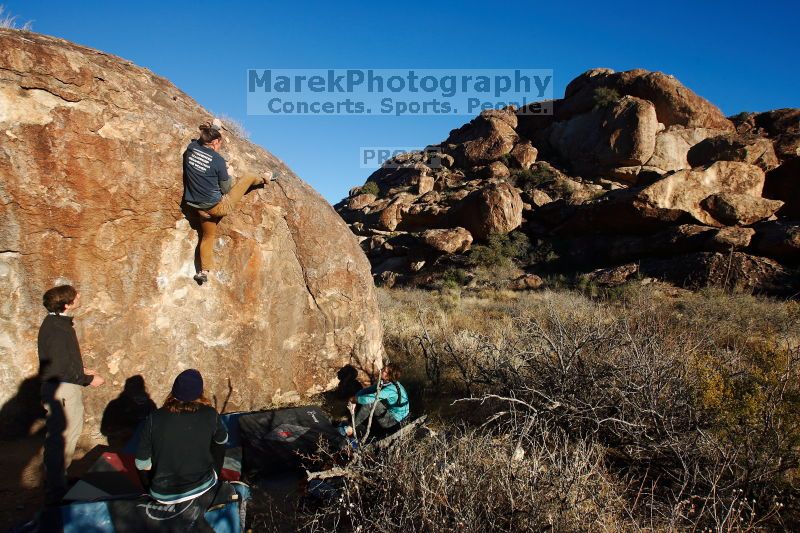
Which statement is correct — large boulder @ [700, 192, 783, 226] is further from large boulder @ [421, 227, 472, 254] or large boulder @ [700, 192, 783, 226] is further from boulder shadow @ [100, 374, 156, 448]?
boulder shadow @ [100, 374, 156, 448]

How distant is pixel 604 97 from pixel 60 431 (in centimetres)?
2716

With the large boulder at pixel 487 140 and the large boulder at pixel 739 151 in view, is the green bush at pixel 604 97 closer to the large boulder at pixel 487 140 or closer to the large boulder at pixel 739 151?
the large boulder at pixel 487 140

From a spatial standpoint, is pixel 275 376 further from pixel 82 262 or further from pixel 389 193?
pixel 389 193

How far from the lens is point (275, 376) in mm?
5230

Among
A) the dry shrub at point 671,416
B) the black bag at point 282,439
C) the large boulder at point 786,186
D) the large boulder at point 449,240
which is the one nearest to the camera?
the dry shrub at point 671,416

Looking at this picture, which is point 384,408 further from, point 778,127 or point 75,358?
point 778,127

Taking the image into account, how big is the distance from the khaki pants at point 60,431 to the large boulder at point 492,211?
17624 mm

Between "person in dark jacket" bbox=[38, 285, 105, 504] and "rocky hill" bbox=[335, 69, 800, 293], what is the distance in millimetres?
13513

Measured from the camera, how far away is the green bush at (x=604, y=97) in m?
24.1

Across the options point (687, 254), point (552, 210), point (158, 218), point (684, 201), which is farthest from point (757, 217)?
point (158, 218)

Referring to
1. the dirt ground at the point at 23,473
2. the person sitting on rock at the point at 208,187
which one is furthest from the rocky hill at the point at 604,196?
the dirt ground at the point at 23,473

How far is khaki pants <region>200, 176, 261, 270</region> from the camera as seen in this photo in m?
4.50

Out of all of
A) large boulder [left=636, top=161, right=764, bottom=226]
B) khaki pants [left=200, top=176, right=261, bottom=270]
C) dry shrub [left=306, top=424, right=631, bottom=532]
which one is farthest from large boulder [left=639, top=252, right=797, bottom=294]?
khaki pants [left=200, top=176, right=261, bottom=270]

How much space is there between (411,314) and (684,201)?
11.4m
